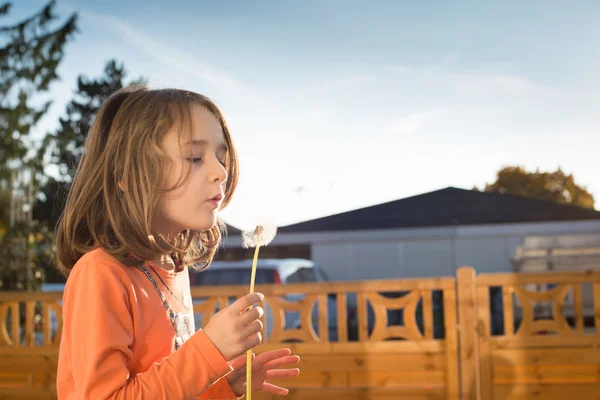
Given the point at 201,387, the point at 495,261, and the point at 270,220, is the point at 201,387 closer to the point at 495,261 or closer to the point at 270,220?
the point at 270,220

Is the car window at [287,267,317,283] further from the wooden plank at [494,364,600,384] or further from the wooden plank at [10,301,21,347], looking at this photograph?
the wooden plank at [494,364,600,384]

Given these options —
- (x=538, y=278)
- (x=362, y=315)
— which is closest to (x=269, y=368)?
(x=362, y=315)

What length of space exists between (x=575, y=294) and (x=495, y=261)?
9.57 meters

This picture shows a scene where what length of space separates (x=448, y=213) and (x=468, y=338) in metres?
10.5

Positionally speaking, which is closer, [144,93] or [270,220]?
[270,220]

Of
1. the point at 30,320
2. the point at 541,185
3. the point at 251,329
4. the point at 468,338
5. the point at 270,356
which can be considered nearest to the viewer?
the point at 251,329

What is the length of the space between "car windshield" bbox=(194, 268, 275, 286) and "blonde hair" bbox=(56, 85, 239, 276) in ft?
20.1

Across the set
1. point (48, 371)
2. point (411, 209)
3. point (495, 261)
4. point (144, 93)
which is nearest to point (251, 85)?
point (411, 209)

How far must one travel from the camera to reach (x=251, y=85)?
43.9ft

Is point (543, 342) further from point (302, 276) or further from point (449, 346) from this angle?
point (302, 276)

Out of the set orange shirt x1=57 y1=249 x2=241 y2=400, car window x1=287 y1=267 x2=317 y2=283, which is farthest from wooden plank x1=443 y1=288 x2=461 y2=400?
car window x1=287 y1=267 x2=317 y2=283

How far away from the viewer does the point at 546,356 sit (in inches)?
170

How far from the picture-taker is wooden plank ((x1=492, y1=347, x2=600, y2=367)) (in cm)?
431

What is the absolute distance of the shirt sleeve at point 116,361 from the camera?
1083 mm
